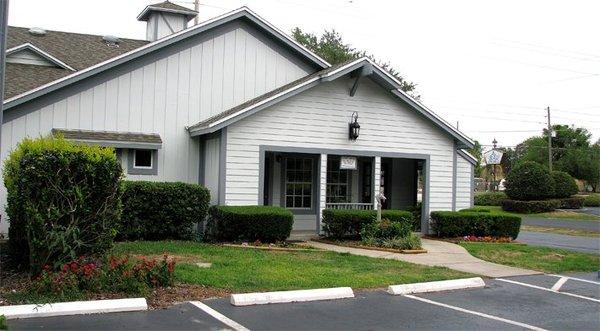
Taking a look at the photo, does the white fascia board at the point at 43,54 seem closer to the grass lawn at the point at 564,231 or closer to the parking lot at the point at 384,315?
the parking lot at the point at 384,315

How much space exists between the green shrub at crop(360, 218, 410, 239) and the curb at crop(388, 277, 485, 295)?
4.90m

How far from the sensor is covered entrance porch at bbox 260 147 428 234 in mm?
17266

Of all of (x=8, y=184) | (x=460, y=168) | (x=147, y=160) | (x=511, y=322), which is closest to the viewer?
(x=511, y=322)

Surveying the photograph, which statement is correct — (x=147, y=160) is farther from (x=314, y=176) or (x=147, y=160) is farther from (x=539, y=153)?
(x=539, y=153)

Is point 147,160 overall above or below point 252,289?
above

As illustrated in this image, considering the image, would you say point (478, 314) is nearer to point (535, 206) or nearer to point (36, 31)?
point (36, 31)

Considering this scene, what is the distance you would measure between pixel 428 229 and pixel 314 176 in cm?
383

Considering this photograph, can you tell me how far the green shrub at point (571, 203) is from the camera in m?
40.5

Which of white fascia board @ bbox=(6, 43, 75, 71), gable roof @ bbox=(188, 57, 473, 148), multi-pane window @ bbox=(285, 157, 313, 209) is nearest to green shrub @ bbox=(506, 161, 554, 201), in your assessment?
gable roof @ bbox=(188, 57, 473, 148)

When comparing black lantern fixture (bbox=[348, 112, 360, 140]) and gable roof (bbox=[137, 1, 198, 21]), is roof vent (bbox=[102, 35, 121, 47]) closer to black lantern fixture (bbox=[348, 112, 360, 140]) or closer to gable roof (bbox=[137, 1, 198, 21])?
gable roof (bbox=[137, 1, 198, 21])

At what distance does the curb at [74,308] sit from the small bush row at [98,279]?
37 cm

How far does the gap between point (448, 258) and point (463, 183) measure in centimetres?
648

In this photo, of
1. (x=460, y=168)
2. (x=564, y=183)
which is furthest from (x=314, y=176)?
(x=564, y=183)

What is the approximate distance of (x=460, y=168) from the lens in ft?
64.0
